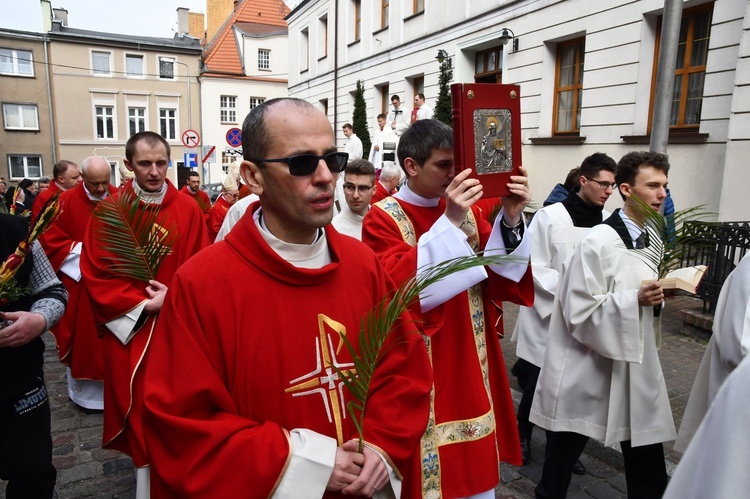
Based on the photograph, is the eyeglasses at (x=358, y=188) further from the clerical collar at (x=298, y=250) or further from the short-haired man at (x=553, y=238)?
the clerical collar at (x=298, y=250)

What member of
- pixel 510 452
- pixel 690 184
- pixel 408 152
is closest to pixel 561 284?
pixel 510 452

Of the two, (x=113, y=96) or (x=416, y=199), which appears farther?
(x=113, y=96)

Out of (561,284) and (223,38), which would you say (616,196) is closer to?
(561,284)

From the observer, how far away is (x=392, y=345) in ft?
6.48

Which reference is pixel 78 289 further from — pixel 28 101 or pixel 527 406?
pixel 28 101

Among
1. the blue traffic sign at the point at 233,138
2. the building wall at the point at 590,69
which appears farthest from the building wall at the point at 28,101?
the blue traffic sign at the point at 233,138

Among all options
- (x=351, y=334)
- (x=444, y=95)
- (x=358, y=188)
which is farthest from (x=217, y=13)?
(x=351, y=334)

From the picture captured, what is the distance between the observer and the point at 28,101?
36125mm

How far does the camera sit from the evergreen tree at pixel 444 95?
15367mm

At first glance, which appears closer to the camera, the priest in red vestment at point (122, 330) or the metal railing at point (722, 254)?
the priest in red vestment at point (122, 330)

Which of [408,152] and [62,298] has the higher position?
[408,152]

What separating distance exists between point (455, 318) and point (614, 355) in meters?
1.09

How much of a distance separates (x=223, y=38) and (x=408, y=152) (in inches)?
1678

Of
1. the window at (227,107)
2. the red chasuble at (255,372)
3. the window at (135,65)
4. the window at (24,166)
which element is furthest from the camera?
the window at (227,107)
